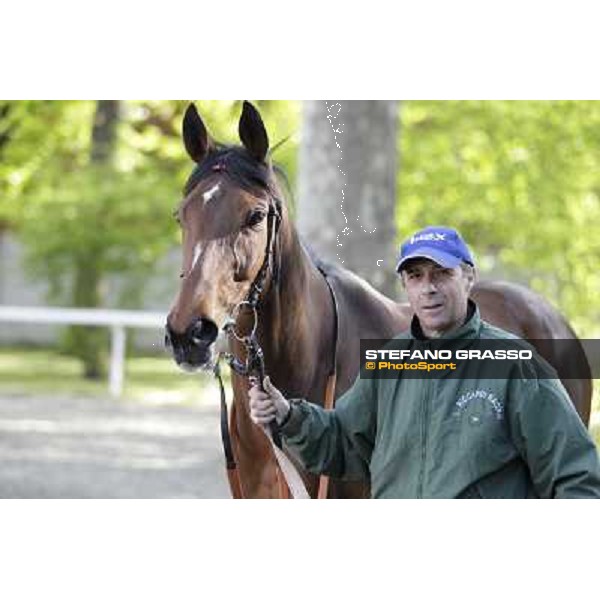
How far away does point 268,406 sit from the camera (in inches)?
138

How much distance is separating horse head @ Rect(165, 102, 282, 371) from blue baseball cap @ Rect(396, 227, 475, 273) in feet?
2.24

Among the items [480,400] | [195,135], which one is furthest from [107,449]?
[480,400]

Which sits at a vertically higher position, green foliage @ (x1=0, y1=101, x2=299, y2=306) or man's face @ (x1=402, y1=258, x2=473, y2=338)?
man's face @ (x1=402, y1=258, x2=473, y2=338)

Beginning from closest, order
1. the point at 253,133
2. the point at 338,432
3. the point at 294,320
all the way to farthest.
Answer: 1. the point at 338,432
2. the point at 253,133
3. the point at 294,320

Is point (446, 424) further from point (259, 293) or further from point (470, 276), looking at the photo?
point (259, 293)

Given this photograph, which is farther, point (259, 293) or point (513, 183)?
point (513, 183)

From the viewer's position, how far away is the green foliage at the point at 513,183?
11.8 meters

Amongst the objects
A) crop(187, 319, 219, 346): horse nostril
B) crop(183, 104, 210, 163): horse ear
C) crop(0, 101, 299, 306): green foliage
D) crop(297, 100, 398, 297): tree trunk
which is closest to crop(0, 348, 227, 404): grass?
crop(0, 101, 299, 306): green foliage

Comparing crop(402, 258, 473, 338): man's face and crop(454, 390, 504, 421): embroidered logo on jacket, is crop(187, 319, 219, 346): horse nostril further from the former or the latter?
crop(454, 390, 504, 421): embroidered logo on jacket

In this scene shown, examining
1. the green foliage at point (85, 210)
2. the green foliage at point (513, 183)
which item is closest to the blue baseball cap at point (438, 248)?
the green foliage at point (513, 183)

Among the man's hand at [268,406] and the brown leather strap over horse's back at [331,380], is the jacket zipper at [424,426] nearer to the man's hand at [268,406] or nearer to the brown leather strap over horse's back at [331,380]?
the man's hand at [268,406]

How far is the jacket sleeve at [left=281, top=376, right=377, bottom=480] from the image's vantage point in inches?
135

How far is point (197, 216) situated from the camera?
12.6 ft

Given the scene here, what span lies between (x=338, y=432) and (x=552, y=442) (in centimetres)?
67
